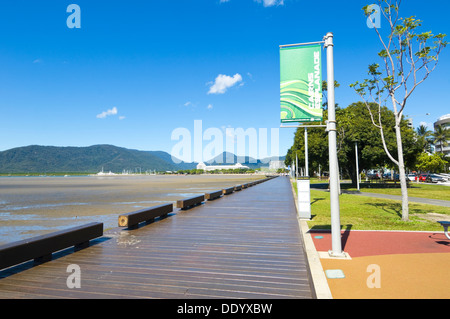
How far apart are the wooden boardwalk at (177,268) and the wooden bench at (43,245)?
18 centimetres

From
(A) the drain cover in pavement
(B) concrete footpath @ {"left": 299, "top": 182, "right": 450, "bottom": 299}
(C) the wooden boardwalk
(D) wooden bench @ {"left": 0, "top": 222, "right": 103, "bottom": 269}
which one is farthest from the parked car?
(D) wooden bench @ {"left": 0, "top": 222, "right": 103, "bottom": 269}

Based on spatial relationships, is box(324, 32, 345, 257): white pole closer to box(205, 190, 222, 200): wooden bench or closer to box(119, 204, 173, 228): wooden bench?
box(119, 204, 173, 228): wooden bench

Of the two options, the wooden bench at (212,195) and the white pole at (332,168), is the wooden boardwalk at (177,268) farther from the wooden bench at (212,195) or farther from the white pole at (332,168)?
the wooden bench at (212,195)

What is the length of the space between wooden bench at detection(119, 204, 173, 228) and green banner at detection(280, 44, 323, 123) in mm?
5102

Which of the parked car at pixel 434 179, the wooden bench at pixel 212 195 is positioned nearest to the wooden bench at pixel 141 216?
the wooden bench at pixel 212 195

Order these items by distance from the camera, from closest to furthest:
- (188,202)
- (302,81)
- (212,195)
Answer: (302,81)
(188,202)
(212,195)

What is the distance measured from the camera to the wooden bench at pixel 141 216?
7.48 m

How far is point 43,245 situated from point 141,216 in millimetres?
3402

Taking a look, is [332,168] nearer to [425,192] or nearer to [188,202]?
[188,202]

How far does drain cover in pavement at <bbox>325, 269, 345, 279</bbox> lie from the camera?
14.2 feet

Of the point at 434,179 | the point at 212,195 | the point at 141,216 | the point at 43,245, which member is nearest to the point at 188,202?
the point at 212,195

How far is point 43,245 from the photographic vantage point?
15.4ft

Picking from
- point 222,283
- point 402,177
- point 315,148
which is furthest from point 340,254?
point 315,148
